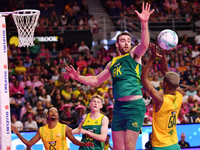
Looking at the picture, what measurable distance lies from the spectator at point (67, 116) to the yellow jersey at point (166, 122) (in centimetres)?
633

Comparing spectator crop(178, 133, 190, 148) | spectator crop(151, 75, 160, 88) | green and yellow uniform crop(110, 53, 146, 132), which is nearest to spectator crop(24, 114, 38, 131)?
spectator crop(178, 133, 190, 148)

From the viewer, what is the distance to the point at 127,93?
15.3ft

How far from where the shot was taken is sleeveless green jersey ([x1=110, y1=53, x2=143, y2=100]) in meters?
4.70

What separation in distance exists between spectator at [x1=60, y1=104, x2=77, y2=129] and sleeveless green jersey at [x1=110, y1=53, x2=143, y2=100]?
6.48 metres

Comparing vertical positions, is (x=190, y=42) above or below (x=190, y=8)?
below

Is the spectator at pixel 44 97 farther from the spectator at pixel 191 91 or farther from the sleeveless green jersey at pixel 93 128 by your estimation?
the spectator at pixel 191 91

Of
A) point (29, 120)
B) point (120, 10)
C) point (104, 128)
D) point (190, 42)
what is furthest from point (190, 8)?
point (104, 128)

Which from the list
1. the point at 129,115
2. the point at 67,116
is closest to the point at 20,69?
the point at 67,116

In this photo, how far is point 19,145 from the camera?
9.81 metres

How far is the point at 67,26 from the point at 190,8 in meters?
8.71

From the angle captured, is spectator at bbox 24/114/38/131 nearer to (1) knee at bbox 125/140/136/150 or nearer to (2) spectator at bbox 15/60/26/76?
(2) spectator at bbox 15/60/26/76

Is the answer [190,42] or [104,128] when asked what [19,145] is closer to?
[104,128]

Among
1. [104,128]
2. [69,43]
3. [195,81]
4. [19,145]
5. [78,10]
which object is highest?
[78,10]

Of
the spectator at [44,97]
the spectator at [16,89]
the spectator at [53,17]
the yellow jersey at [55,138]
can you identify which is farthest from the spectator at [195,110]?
the spectator at [53,17]
